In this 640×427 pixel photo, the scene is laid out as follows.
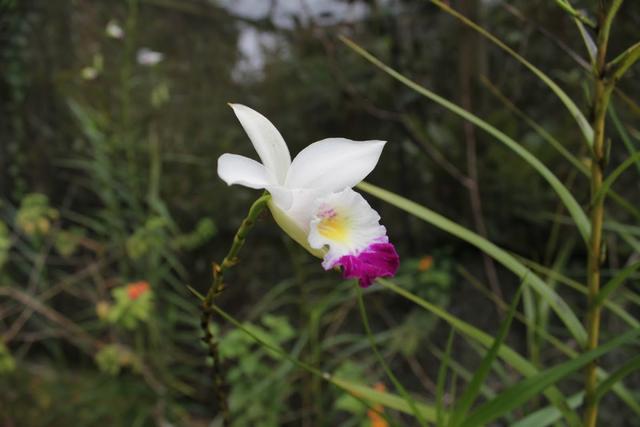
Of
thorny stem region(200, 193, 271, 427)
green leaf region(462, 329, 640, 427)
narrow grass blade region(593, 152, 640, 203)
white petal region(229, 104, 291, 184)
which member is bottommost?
green leaf region(462, 329, 640, 427)

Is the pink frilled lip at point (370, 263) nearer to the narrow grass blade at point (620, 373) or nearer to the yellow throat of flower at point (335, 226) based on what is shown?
the yellow throat of flower at point (335, 226)

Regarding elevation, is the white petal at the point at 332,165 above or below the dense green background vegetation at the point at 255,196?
below

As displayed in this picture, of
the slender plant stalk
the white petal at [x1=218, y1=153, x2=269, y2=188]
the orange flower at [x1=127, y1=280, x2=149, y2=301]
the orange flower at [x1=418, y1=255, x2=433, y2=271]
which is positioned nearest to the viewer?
the white petal at [x1=218, y1=153, x2=269, y2=188]

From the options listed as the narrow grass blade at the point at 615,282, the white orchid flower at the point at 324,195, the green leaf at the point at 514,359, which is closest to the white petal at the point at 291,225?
the white orchid flower at the point at 324,195

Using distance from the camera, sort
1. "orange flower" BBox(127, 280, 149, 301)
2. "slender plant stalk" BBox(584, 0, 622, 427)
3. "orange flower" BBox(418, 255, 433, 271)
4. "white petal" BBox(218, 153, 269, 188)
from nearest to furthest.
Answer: "white petal" BBox(218, 153, 269, 188) → "slender plant stalk" BBox(584, 0, 622, 427) → "orange flower" BBox(127, 280, 149, 301) → "orange flower" BBox(418, 255, 433, 271)

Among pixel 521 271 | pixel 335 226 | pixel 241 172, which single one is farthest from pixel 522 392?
pixel 241 172

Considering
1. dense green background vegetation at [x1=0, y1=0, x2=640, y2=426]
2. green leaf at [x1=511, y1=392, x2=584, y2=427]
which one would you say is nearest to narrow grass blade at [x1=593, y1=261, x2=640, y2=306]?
green leaf at [x1=511, y1=392, x2=584, y2=427]

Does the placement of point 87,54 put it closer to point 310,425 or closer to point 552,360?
point 310,425

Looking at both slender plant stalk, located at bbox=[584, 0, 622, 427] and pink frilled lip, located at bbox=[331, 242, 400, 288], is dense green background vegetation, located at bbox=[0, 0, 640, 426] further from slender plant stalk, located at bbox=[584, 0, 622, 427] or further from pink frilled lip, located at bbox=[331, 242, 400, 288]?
pink frilled lip, located at bbox=[331, 242, 400, 288]
